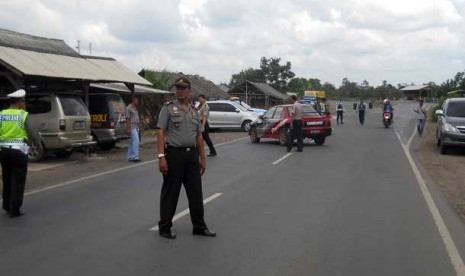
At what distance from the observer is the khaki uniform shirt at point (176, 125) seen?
679 cm

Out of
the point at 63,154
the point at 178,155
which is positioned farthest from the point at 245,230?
the point at 63,154

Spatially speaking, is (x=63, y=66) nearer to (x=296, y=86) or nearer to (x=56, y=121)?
(x=56, y=121)

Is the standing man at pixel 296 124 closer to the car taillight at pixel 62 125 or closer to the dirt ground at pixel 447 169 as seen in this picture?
the dirt ground at pixel 447 169

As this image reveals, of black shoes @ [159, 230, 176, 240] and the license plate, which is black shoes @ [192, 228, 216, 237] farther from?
the license plate

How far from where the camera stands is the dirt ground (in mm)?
10168

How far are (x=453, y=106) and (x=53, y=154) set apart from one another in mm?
12902

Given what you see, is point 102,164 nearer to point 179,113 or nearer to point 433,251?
point 179,113

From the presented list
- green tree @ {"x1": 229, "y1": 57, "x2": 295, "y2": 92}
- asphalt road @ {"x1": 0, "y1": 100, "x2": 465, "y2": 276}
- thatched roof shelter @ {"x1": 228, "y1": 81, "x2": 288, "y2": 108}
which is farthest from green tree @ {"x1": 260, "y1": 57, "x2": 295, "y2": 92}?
asphalt road @ {"x1": 0, "y1": 100, "x2": 465, "y2": 276}

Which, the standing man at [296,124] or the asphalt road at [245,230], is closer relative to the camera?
the asphalt road at [245,230]

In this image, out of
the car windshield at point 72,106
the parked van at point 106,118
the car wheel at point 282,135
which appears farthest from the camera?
the car wheel at point 282,135

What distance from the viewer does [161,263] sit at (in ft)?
18.9

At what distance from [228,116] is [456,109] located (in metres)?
14.0

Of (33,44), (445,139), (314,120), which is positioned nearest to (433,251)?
(445,139)

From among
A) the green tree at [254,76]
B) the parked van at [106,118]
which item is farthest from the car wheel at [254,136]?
the green tree at [254,76]
